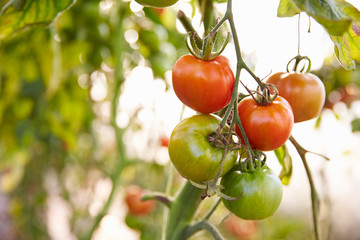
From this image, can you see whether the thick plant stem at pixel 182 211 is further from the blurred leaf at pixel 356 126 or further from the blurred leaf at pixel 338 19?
the blurred leaf at pixel 356 126

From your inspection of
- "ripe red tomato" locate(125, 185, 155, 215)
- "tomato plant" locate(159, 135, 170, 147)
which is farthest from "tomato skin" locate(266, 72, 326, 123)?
"ripe red tomato" locate(125, 185, 155, 215)

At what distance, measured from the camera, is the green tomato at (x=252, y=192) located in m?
0.35

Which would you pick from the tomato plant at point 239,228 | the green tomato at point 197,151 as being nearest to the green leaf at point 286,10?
the green tomato at point 197,151

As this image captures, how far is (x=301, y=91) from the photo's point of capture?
1.32ft

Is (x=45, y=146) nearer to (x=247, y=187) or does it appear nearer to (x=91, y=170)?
(x=91, y=170)

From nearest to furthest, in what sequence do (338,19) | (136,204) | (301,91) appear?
(338,19), (301,91), (136,204)

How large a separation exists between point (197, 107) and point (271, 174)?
106 millimetres

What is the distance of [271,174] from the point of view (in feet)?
1.21

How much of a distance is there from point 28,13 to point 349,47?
0.36 metres

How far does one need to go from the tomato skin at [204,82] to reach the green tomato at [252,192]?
77mm

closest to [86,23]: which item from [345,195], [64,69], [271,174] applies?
[64,69]

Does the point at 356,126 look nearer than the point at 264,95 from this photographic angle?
No

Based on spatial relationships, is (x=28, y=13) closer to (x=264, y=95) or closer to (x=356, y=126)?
(x=264, y=95)

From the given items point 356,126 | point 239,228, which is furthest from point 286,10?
point 239,228
